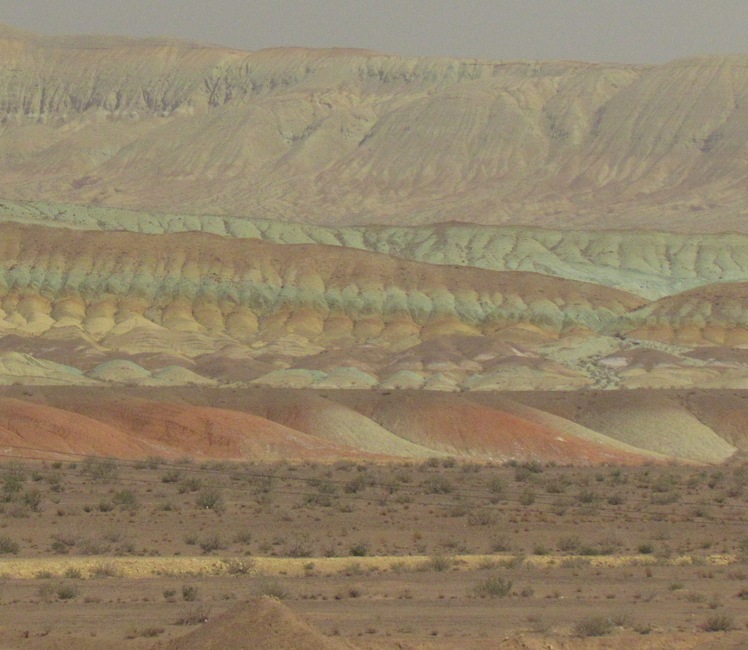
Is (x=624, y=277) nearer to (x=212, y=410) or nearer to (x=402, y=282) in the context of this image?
(x=402, y=282)

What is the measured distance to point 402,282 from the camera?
116 meters

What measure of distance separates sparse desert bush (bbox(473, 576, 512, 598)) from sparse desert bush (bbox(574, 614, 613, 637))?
3.27 meters

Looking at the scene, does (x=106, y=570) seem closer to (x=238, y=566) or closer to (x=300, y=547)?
(x=238, y=566)

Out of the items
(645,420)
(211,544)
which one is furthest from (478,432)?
(211,544)

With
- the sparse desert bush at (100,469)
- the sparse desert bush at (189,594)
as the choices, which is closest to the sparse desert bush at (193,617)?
the sparse desert bush at (189,594)

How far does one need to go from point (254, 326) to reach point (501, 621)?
9278cm

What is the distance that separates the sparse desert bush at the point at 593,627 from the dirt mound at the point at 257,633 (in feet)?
11.3

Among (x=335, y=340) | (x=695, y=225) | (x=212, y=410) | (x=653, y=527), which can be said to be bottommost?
(x=653, y=527)

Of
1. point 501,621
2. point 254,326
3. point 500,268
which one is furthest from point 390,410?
point 500,268

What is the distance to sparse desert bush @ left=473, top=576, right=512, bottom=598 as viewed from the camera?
20.3 metres

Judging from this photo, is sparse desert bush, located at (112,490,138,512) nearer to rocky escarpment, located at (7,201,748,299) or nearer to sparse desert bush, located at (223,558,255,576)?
sparse desert bush, located at (223,558,255,576)

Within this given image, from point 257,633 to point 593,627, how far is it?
4.65 m

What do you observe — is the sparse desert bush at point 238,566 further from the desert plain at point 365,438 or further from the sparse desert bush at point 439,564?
the sparse desert bush at point 439,564

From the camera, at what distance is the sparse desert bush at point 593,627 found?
54.5 ft
